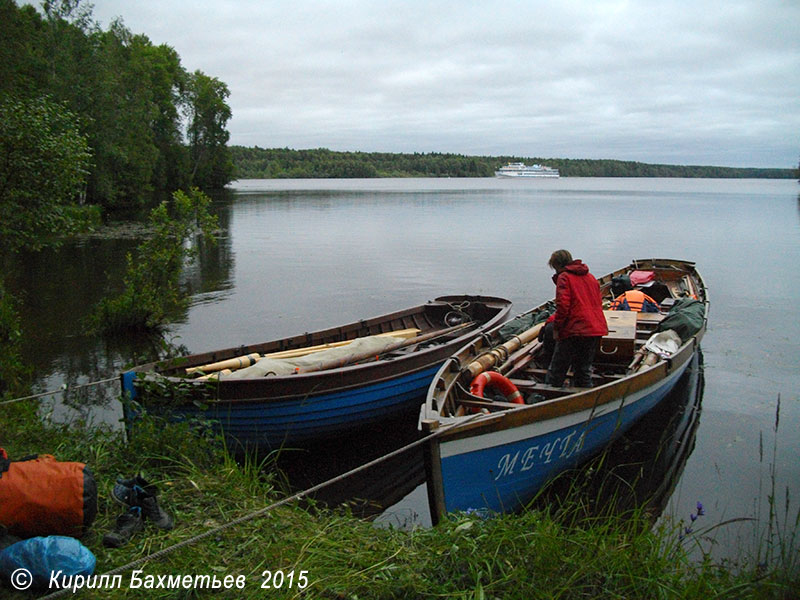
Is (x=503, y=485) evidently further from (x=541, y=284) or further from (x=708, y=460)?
(x=541, y=284)

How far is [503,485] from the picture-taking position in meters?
6.28

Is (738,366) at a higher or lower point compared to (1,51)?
lower

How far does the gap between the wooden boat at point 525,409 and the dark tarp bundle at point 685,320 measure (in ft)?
0.06

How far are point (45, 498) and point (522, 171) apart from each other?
19822 centimetres

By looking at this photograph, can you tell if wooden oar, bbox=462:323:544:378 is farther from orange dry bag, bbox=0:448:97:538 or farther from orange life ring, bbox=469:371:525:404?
orange dry bag, bbox=0:448:97:538

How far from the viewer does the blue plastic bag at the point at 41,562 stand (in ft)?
12.6

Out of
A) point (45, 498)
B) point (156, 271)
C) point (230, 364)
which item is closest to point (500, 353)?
point (230, 364)

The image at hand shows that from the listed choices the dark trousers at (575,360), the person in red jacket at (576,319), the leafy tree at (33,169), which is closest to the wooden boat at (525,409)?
the dark trousers at (575,360)

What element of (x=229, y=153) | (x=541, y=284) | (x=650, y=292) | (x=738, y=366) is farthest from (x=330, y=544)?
(x=229, y=153)

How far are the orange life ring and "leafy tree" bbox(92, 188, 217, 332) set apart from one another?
26.7 ft

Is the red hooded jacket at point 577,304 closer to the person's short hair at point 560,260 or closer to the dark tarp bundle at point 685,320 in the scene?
the person's short hair at point 560,260

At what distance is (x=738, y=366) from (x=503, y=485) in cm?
859

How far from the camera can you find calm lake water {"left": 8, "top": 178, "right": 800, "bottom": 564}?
879 centimetres

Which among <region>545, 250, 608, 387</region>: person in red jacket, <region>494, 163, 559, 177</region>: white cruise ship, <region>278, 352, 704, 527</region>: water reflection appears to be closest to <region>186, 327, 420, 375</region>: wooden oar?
<region>278, 352, 704, 527</region>: water reflection
